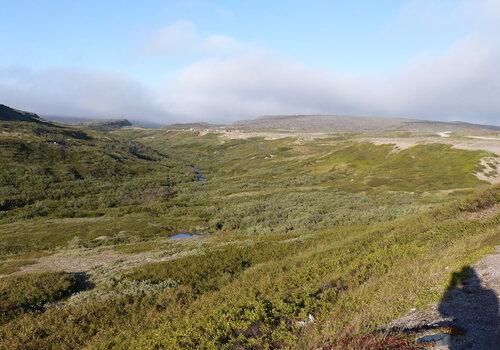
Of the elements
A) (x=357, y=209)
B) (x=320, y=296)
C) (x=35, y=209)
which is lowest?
(x=35, y=209)

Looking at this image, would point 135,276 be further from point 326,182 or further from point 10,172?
point 10,172

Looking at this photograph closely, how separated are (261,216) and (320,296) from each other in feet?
151

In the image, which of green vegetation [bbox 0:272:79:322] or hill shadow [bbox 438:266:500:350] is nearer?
hill shadow [bbox 438:266:500:350]

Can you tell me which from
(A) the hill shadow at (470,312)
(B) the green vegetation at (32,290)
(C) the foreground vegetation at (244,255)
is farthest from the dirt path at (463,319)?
(B) the green vegetation at (32,290)

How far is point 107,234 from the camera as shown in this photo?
60625mm

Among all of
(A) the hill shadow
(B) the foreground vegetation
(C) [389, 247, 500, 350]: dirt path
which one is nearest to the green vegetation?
(B) the foreground vegetation

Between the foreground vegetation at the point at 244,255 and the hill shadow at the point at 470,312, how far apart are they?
0.76 meters

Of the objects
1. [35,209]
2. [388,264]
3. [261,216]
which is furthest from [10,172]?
[388,264]

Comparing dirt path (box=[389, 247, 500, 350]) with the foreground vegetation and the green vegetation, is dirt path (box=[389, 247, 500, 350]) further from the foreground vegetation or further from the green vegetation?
the green vegetation

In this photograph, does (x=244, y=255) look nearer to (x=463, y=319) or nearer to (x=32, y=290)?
(x=32, y=290)

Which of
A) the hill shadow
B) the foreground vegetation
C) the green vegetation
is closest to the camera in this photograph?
the hill shadow

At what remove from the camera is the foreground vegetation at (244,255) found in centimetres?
1803

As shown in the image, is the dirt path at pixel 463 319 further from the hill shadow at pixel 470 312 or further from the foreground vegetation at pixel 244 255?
the foreground vegetation at pixel 244 255

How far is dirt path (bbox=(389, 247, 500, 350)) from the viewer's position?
1366cm
